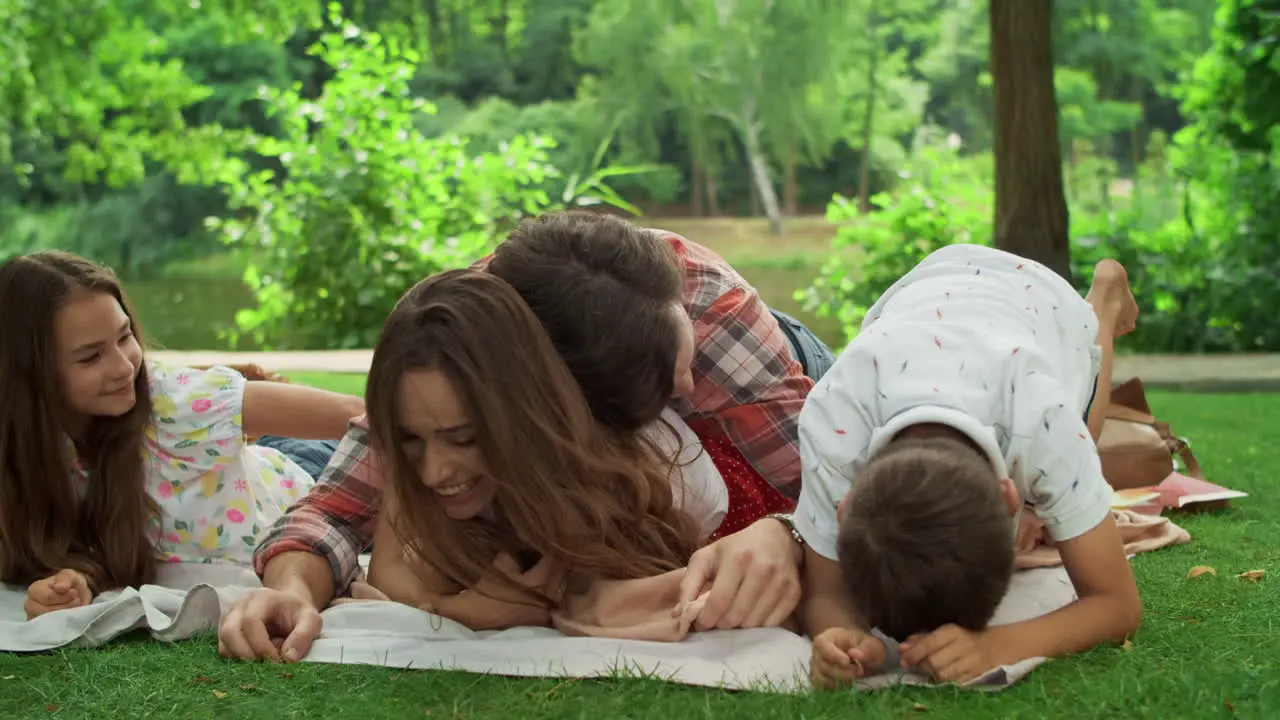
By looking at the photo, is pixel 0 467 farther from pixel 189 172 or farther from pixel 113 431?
pixel 189 172

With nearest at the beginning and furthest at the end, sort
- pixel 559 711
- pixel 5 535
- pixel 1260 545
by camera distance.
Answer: pixel 559 711 < pixel 5 535 < pixel 1260 545

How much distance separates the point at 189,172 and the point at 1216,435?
1235 centimetres

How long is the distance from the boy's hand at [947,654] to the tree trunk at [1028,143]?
4.70 meters

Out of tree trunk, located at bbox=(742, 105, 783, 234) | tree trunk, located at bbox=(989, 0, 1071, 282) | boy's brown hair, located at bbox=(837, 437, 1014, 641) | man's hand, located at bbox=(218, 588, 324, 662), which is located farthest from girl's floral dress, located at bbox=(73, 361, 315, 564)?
tree trunk, located at bbox=(742, 105, 783, 234)

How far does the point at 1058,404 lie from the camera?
91.8 inches

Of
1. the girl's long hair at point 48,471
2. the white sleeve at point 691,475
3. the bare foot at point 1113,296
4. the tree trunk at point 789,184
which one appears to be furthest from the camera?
the tree trunk at point 789,184

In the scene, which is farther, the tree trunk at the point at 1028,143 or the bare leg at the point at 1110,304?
the tree trunk at the point at 1028,143

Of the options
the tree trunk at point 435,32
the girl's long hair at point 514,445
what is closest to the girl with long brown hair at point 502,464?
the girl's long hair at point 514,445

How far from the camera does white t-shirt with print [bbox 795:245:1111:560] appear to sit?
230 cm

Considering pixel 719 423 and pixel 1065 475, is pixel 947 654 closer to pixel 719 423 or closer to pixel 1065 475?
pixel 1065 475

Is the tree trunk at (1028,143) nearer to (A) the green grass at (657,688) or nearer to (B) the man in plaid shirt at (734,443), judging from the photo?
(B) the man in plaid shirt at (734,443)

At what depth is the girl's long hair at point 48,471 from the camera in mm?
3127

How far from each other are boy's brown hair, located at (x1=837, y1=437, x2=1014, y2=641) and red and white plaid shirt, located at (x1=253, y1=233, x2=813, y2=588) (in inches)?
27.5

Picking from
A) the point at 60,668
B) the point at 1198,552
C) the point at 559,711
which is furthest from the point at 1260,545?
the point at 60,668
